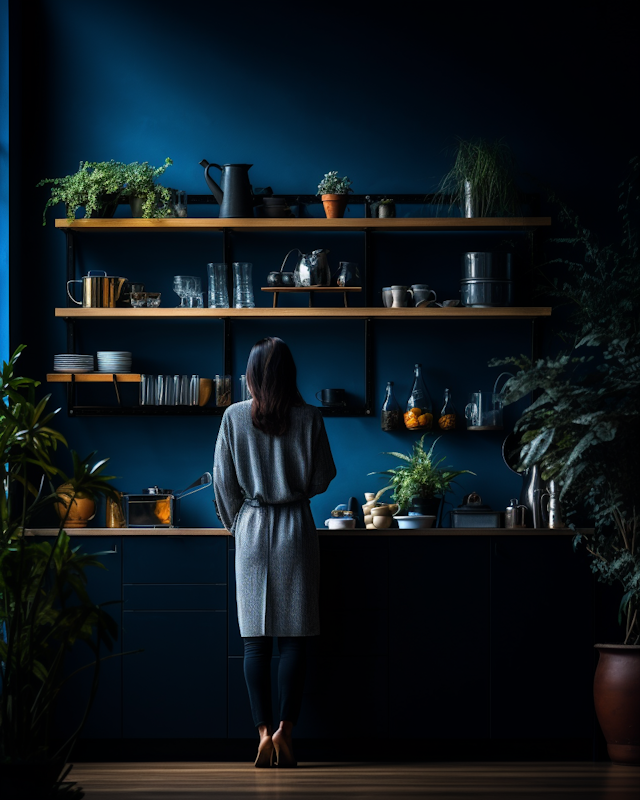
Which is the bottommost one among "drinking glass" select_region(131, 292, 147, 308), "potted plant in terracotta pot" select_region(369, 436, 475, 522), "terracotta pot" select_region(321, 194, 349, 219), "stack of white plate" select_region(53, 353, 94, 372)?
"potted plant in terracotta pot" select_region(369, 436, 475, 522)

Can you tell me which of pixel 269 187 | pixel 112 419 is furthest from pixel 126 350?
pixel 269 187

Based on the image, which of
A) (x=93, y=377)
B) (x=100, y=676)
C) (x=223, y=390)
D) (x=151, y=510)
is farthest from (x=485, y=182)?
(x=100, y=676)

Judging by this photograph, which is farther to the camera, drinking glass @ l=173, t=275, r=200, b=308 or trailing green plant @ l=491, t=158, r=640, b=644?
drinking glass @ l=173, t=275, r=200, b=308

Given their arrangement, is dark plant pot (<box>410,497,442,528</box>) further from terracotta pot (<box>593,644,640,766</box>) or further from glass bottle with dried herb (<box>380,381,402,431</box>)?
terracotta pot (<box>593,644,640,766</box>)

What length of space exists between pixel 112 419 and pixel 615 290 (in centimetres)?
237

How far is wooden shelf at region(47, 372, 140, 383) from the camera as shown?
439cm

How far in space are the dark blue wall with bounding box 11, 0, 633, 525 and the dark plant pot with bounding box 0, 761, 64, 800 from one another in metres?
1.98

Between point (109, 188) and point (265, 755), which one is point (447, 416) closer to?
point (265, 755)

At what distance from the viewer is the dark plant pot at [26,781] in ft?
8.69

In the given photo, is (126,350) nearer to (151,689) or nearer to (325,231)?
(325,231)

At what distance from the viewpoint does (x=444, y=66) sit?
15.1ft

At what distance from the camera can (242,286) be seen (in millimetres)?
4391

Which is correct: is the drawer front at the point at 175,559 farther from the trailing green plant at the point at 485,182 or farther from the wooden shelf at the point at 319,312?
the trailing green plant at the point at 485,182

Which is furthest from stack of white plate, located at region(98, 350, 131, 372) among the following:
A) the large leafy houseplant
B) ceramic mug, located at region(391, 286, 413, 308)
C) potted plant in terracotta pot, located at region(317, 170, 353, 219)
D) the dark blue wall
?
the large leafy houseplant
